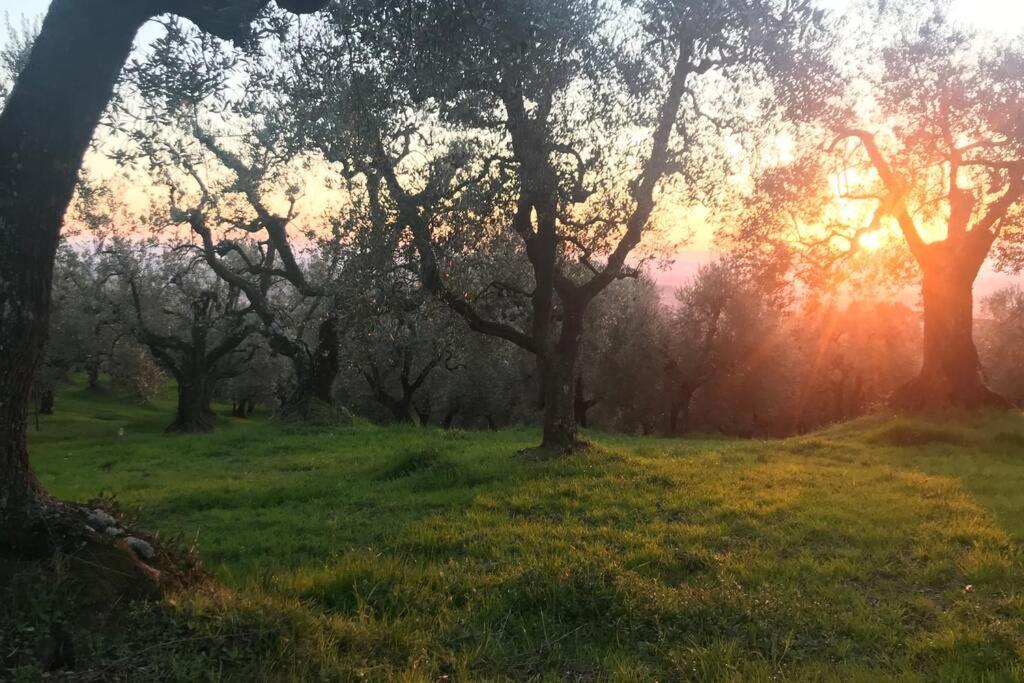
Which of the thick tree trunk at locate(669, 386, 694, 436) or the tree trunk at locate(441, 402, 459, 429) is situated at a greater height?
the thick tree trunk at locate(669, 386, 694, 436)

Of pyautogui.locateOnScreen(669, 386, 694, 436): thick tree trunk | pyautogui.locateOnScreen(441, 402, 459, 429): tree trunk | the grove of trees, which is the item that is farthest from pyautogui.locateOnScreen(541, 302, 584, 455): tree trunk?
pyautogui.locateOnScreen(441, 402, 459, 429): tree trunk

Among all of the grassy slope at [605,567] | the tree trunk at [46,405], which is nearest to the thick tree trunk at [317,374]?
the grassy slope at [605,567]

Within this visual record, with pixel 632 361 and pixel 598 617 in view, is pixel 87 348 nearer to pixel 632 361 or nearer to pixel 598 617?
pixel 632 361

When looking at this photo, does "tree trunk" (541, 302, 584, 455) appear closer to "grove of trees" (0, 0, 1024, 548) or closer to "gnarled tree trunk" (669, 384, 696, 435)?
"grove of trees" (0, 0, 1024, 548)

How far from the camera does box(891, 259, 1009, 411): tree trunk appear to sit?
22.1m

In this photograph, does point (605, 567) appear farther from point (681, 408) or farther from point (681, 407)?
point (681, 408)

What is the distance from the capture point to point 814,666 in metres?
5.39

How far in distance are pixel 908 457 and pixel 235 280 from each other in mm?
27515

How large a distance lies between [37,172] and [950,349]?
2548cm

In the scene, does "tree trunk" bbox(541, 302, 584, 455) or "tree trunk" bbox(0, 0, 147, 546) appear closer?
"tree trunk" bbox(0, 0, 147, 546)

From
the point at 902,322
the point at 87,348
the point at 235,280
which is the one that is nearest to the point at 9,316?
the point at 235,280

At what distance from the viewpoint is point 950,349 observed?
74.1 ft

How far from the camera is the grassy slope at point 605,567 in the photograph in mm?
5465

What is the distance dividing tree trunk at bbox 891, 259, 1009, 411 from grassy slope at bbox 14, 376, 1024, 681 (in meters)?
5.21
